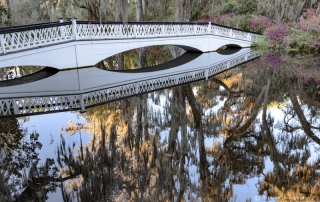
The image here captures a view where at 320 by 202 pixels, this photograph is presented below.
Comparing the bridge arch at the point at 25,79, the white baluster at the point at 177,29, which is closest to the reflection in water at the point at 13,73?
the bridge arch at the point at 25,79

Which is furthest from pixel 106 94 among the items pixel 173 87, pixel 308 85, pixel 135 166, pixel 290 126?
pixel 308 85

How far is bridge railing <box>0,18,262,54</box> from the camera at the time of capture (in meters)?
7.33

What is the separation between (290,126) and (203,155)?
1.73 metres

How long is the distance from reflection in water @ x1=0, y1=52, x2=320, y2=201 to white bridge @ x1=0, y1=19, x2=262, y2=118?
607 millimetres

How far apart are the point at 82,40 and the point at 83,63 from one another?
79cm

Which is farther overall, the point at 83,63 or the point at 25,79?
the point at 83,63

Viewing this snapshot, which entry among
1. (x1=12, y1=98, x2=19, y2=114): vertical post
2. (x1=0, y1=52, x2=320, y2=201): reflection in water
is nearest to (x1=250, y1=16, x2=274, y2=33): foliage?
(x1=0, y1=52, x2=320, y2=201): reflection in water

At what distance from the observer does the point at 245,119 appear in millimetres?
4113

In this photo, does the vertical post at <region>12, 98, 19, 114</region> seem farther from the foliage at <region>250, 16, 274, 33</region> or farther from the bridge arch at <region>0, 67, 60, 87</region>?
the foliage at <region>250, 16, 274, 33</region>

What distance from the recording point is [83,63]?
29.2 feet

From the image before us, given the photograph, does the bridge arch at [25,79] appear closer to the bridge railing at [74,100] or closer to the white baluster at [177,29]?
the bridge railing at [74,100]

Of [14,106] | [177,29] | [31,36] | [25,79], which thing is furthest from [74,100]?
[177,29]

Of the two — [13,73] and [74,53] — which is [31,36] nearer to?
[74,53]

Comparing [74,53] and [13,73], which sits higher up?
[74,53]
